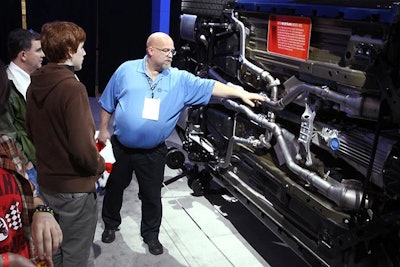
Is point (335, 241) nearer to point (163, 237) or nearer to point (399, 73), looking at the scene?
point (399, 73)

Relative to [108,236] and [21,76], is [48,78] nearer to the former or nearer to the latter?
[21,76]

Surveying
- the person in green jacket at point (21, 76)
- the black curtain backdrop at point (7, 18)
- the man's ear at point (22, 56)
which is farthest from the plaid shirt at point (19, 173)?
the black curtain backdrop at point (7, 18)

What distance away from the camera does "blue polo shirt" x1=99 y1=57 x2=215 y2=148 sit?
3223 millimetres

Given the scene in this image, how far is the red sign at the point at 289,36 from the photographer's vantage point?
9.00 ft

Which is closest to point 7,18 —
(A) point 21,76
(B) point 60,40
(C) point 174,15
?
(C) point 174,15

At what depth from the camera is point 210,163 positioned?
4.14m

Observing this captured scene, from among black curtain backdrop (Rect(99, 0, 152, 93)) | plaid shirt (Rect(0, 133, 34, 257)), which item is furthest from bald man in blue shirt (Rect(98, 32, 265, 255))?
black curtain backdrop (Rect(99, 0, 152, 93))

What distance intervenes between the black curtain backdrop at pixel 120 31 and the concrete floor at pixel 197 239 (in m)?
4.95

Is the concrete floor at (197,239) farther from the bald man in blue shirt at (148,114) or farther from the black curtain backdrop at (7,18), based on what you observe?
the black curtain backdrop at (7,18)

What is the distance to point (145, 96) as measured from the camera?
323 cm

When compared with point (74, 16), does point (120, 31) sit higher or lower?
lower

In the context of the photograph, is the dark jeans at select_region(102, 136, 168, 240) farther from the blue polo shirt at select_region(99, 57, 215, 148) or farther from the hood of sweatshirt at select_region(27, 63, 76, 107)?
the hood of sweatshirt at select_region(27, 63, 76, 107)

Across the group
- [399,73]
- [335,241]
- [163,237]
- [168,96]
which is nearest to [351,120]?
[399,73]

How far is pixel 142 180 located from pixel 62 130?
1.32 m
